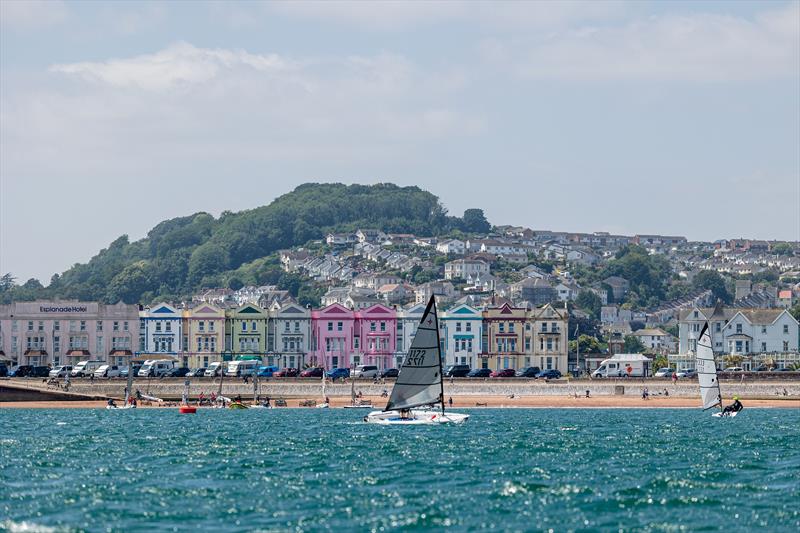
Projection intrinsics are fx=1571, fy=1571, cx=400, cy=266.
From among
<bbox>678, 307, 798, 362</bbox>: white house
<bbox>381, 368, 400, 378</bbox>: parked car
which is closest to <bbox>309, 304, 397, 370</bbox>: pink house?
<bbox>381, 368, 400, 378</bbox>: parked car

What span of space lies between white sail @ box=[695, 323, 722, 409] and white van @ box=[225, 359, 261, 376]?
4788cm

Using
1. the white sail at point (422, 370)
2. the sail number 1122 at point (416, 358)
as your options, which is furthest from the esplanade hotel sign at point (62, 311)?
the sail number 1122 at point (416, 358)

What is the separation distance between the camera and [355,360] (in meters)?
153

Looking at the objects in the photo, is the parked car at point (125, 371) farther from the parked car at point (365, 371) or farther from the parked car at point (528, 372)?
the parked car at point (528, 372)

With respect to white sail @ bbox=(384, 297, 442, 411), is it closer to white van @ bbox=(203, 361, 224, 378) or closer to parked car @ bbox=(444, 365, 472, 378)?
parked car @ bbox=(444, 365, 472, 378)

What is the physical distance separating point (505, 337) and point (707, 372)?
5451cm

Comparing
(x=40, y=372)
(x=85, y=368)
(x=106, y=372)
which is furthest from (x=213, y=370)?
(x=40, y=372)

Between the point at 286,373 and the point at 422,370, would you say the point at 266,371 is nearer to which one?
the point at 286,373

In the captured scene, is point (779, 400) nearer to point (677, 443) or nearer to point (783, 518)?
point (677, 443)

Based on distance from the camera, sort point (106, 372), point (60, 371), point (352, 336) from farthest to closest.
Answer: point (352, 336)
point (60, 371)
point (106, 372)

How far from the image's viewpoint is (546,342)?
152125 millimetres

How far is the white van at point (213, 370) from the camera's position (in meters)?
137

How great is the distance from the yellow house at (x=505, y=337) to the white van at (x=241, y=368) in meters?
23.7

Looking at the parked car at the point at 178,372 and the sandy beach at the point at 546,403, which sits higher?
the parked car at the point at 178,372
